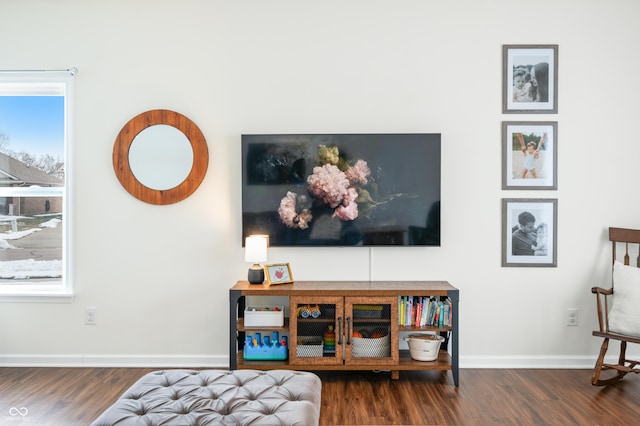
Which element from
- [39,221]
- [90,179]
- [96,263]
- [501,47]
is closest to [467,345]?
[501,47]

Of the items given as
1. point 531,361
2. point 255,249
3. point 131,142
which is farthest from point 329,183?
point 531,361

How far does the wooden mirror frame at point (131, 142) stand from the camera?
349 cm

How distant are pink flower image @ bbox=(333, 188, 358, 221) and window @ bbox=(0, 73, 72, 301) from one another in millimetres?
2119

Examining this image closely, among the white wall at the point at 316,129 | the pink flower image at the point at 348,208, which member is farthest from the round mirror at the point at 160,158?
the pink flower image at the point at 348,208

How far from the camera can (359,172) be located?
3436 mm

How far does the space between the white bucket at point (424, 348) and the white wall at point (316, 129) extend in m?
0.44

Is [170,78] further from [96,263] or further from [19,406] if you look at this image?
[19,406]

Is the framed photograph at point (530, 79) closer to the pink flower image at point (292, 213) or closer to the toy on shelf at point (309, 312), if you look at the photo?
the pink flower image at point (292, 213)

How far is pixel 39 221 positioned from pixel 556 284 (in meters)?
3.96

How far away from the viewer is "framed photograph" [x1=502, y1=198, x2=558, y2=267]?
3.49 meters

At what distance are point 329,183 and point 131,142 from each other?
1.49 m

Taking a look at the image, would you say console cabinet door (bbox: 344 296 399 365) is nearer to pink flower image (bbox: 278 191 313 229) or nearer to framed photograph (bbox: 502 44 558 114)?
pink flower image (bbox: 278 191 313 229)

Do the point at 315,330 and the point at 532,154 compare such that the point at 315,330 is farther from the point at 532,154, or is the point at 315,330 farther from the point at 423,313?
the point at 532,154

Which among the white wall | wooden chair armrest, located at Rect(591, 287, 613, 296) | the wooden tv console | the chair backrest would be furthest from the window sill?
the chair backrest
